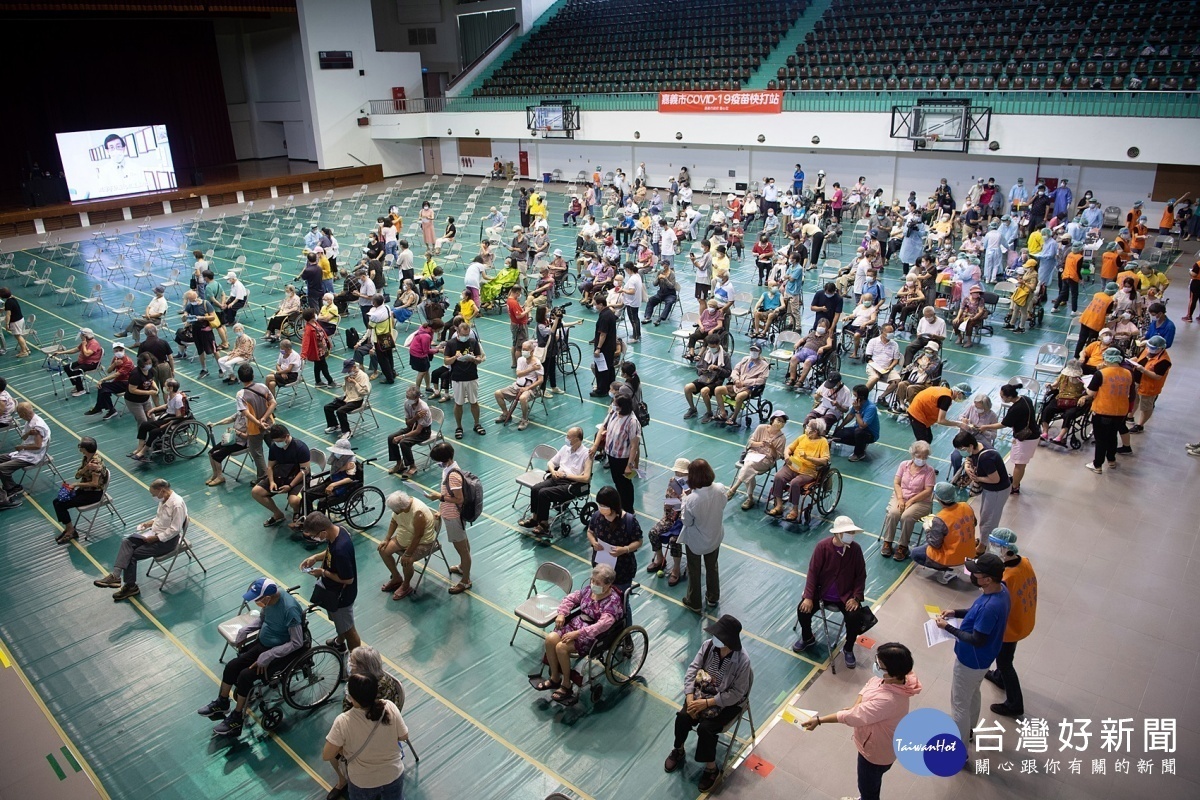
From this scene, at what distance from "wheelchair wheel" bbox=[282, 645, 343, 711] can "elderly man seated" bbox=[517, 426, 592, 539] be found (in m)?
2.88

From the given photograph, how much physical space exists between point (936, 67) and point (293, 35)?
31935mm

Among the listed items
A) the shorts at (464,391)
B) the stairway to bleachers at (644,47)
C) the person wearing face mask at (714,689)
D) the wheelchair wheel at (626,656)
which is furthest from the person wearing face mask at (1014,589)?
the stairway to bleachers at (644,47)

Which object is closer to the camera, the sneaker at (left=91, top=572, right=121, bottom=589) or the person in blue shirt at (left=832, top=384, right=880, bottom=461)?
the sneaker at (left=91, top=572, right=121, bottom=589)

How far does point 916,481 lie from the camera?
8.65 meters

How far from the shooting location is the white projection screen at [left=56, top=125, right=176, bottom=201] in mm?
33219

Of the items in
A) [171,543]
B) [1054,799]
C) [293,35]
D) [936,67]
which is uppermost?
[293,35]

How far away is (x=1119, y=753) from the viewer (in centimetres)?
623

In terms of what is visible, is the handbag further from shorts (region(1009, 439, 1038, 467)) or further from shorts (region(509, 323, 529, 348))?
shorts (region(1009, 439, 1038, 467))

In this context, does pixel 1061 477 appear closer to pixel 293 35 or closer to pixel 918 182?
pixel 918 182

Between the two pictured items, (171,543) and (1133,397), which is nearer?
(171,543)

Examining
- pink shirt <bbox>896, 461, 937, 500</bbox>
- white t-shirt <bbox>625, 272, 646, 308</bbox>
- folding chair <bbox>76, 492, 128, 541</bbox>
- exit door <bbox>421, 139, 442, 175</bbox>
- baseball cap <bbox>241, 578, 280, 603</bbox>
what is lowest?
folding chair <bbox>76, 492, 128, 541</bbox>

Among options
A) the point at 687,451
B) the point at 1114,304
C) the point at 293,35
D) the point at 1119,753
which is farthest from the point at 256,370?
the point at 293,35

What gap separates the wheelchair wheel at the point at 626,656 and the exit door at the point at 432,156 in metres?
40.4

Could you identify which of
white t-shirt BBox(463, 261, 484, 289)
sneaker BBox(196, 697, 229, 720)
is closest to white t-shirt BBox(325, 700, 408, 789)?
sneaker BBox(196, 697, 229, 720)
